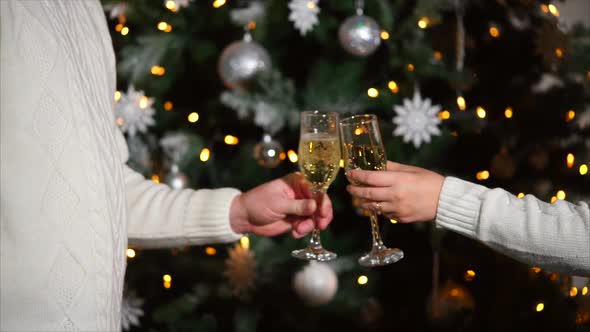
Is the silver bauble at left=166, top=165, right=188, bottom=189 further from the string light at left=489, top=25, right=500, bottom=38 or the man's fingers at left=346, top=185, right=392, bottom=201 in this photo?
the string light at left=489, top=25, right=500, bottom=38

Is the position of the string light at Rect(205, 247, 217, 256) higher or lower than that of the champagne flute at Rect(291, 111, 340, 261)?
lower

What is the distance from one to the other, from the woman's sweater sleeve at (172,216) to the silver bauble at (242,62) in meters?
0.64

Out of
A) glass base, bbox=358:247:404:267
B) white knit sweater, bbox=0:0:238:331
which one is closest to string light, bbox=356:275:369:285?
glass base, bbox=358:247:404:267

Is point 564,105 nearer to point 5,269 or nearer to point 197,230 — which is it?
point 197,230

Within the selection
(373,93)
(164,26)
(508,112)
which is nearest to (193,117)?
(164,26)

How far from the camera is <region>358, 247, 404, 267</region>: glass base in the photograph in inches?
57.2

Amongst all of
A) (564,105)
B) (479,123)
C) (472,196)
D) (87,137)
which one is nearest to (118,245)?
(87,137)

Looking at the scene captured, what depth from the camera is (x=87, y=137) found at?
42.0 inches

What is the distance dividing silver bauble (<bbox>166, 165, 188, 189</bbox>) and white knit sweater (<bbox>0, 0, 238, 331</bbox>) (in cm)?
113

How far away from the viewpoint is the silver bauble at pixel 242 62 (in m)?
2.11

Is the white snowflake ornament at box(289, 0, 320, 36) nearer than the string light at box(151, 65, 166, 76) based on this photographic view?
Yes

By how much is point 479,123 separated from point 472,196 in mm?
1064

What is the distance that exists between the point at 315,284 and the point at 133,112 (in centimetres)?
100

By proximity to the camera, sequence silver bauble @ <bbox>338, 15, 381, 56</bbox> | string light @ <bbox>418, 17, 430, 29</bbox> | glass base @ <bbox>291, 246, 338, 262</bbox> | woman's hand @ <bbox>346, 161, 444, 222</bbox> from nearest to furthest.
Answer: woman's hand @ <bbox>346, 161, 444, 222</bbox> < glass base @ <bbox>291, 246, 338, 262</bbox> < silver bauble @ <bbox>338, 15, 381, 56</bbox> < string light @ <bbox>418, 17, 430, 29</bbox>
